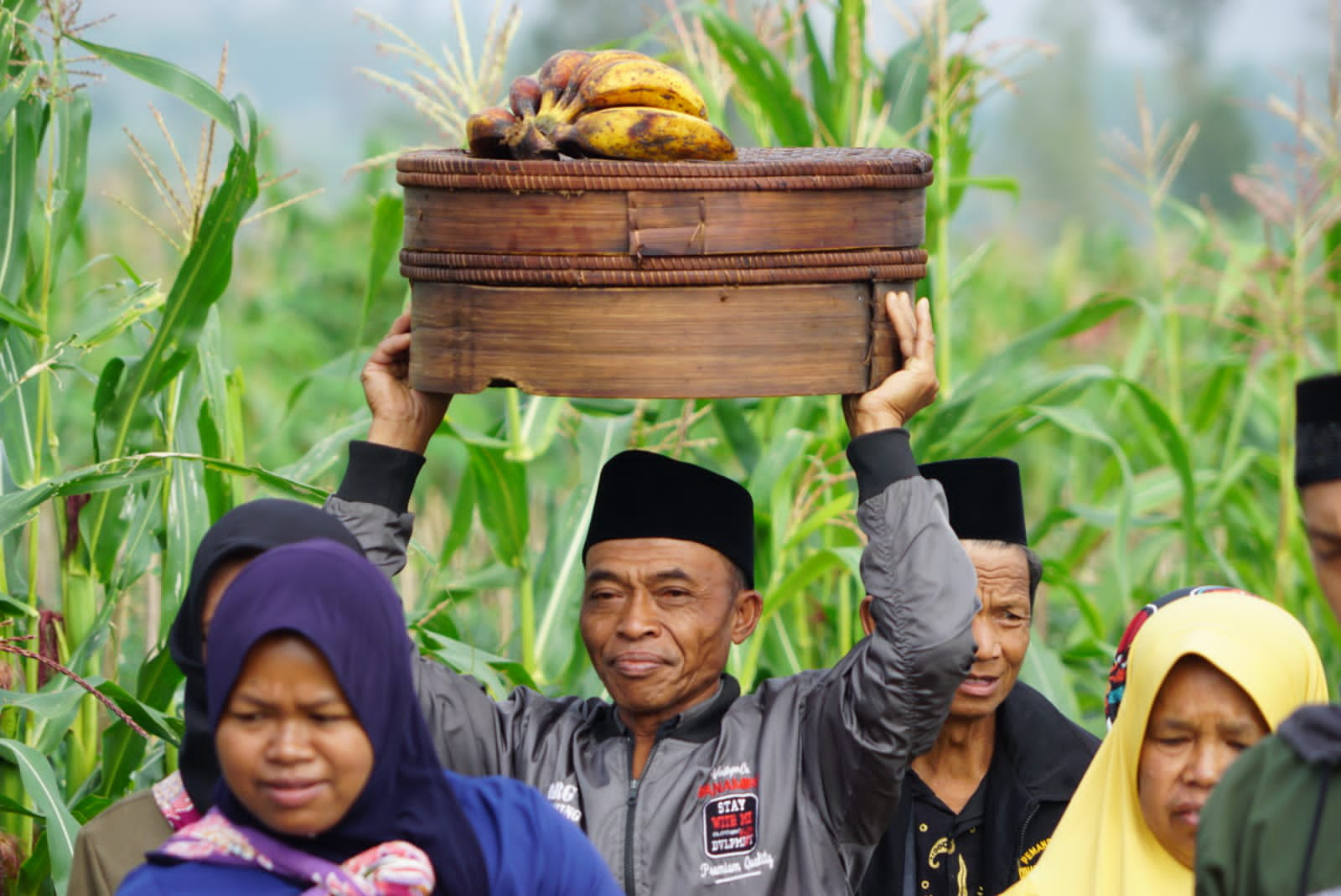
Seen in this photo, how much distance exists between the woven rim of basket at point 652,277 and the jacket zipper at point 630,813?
74cm

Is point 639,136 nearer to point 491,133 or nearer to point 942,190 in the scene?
point 491,133

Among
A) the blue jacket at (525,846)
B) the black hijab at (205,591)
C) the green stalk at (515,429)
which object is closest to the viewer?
the blue jacket at (525,846)

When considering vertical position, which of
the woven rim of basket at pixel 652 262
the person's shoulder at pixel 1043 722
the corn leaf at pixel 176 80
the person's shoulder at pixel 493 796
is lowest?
the person's shoulder at pixel 1043 722

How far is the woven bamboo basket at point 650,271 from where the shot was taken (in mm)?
2025

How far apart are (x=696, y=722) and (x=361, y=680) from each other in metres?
0.83

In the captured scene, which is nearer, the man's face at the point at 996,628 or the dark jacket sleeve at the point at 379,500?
the dark jacket sleeve at the point at 379,500

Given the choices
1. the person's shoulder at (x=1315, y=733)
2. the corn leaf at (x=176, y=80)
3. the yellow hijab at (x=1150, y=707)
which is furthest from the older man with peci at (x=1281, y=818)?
the corn leaf at (x=176, y=80)

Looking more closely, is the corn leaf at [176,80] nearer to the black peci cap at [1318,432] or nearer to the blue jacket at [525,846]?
the blue jacket at [525,846]

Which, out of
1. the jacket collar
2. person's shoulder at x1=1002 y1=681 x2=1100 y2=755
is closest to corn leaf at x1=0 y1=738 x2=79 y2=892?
the jacket collar

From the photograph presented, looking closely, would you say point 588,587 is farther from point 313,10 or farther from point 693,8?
point 313,10

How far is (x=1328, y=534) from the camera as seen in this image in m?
1.74

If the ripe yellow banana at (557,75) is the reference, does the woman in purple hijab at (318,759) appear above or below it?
below

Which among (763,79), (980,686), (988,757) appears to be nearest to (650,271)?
(980,686)

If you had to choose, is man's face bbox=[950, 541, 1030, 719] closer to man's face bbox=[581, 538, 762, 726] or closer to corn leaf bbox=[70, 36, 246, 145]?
man's face bbox=[581, 538, 762, 726]
